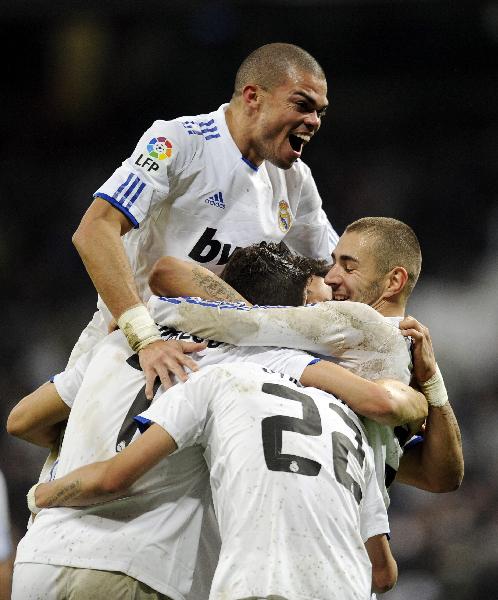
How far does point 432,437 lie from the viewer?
3.08m

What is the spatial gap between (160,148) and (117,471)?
136 cm

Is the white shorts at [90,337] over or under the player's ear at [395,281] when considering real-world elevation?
under

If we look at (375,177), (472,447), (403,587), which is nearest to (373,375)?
(403,587)

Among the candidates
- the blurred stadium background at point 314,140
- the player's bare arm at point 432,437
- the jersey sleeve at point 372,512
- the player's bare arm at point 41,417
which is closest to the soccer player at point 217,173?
the player's bare arm at point 41,417

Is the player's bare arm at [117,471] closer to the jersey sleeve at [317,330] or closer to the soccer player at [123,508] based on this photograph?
the soccer player at [123,508]

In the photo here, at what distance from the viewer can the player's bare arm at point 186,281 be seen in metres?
3.10

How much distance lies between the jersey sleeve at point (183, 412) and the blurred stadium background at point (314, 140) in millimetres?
4404

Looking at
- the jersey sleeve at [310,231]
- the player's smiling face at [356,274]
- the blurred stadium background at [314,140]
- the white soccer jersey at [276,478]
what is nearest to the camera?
the white soccer jersey at [276,478]

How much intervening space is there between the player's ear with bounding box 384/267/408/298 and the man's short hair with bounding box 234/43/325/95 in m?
0.85

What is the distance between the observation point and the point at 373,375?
2779 mm

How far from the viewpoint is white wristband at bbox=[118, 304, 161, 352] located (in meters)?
2.85

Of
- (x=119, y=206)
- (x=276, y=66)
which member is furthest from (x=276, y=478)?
(x=276, y=66)

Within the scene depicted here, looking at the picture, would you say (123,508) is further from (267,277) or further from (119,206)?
(119,206)

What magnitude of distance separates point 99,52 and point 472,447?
442 cm
